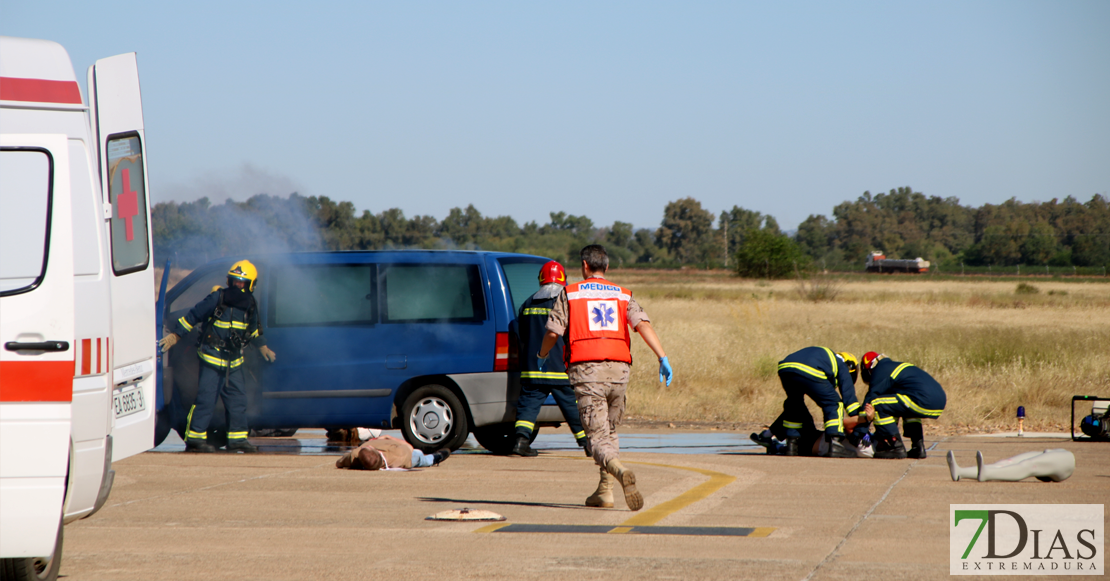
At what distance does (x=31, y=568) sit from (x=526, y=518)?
3.16 meters

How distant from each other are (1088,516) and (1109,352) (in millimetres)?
13490

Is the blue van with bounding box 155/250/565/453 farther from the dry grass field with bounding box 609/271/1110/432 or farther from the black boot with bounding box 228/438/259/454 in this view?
the dry grass field with bounding box 609/271/1110/432

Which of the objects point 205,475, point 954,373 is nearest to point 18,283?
point 205,475

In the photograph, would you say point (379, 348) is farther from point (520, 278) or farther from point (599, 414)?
point (599, 414)

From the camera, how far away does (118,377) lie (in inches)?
229

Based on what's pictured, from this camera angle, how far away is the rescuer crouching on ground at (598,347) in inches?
295

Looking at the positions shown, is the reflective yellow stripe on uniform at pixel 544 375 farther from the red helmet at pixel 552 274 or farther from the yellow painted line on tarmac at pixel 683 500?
the yellow painted line on tarmac at pixel 683 500

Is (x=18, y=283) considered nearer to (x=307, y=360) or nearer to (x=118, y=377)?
(x=118, y=377)

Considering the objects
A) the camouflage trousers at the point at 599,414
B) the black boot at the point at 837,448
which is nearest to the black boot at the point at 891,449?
the black boot at the point at 837,448

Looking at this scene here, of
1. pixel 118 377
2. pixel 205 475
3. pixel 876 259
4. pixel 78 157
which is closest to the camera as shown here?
pixel 78 157

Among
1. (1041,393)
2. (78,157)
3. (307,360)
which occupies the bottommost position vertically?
(1041,393)

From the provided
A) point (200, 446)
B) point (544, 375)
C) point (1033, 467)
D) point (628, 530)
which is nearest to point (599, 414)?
point (628, 530)

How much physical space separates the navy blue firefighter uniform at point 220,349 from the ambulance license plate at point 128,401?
425cm

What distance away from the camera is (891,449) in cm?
1072
